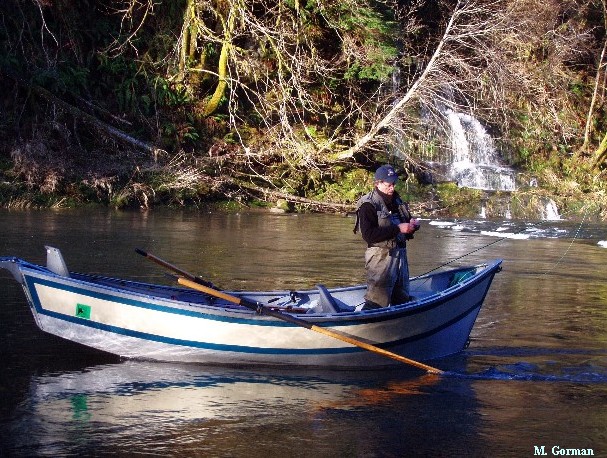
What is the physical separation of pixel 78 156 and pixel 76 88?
2319 millimetres

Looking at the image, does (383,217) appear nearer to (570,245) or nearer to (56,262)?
(56,262)

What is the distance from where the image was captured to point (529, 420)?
7699mm

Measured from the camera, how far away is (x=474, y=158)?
30.5 metres

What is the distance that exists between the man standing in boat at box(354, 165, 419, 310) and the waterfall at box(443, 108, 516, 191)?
19575 mm

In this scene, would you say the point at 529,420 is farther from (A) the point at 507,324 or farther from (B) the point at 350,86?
(B) the point at 350,86

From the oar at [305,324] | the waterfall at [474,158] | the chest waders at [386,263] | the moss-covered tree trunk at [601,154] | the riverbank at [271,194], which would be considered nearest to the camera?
the oar at [305,324]

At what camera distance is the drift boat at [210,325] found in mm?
8891

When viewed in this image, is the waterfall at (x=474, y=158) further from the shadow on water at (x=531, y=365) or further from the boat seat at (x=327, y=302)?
the boat seat at (x=327, y=302)

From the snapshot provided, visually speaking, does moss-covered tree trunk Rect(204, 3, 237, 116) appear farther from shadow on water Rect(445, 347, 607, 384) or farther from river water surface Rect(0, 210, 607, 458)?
shadow on water Rect(445, 347, 607, 384)

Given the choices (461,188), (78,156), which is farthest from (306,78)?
(78,156)

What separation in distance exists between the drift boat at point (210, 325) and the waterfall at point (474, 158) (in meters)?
19.9

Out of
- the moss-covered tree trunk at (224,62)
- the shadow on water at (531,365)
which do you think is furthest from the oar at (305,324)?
the moss-covered tree trunk at (224,62)

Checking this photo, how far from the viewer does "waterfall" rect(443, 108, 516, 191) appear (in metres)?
29.1

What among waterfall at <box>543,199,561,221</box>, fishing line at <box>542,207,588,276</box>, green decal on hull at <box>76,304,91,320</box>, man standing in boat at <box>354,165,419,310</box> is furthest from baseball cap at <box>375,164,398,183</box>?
waterfall at <box>543,199,561,221</box>
